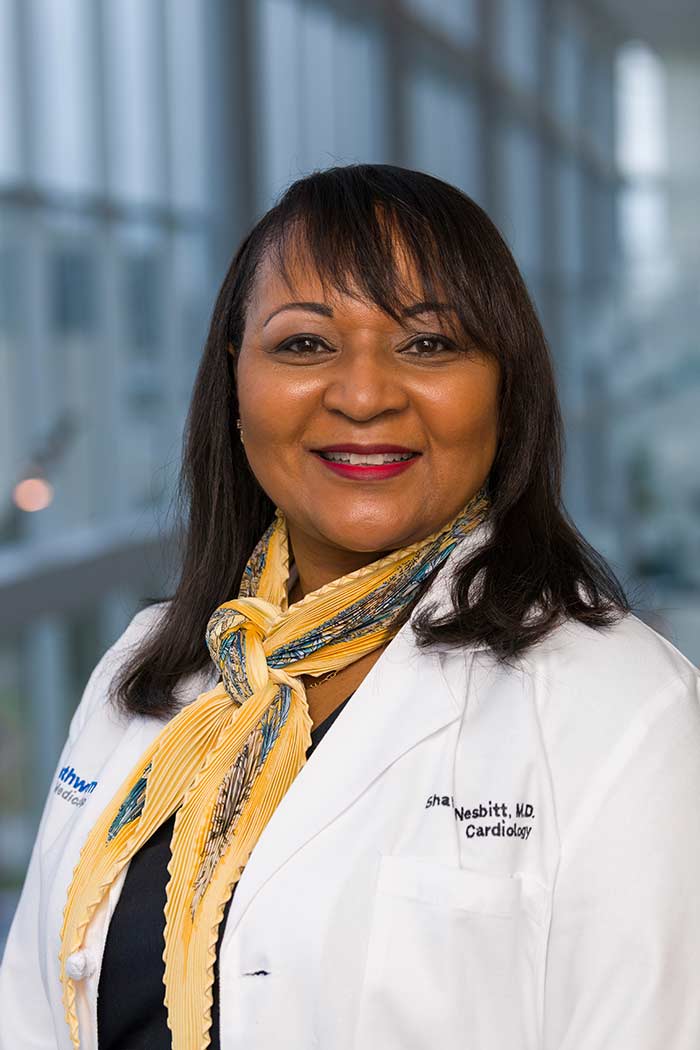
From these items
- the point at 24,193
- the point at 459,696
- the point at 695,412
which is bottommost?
the point at 695,412

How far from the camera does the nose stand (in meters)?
1.59

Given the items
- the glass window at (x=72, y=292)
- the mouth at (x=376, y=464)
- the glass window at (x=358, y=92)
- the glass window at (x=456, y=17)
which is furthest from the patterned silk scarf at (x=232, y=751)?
the glass window at (x=456, y=17)

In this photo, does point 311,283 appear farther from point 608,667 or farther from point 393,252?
point 608,667

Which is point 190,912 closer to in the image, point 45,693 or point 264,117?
point 45,693

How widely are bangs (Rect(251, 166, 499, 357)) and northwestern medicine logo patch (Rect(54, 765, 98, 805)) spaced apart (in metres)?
0.80

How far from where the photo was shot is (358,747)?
1.57 metres

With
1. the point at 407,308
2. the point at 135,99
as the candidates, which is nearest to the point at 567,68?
the point at 135,99

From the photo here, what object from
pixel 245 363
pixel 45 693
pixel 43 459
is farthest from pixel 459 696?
pixel 45 693

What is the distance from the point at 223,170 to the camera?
5832 mm

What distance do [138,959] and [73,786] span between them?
367 millimetres

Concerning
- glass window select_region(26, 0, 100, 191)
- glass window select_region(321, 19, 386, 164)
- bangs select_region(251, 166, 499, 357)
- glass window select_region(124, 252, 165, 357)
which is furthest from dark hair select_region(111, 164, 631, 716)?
glass window select_region(321, 19, 386, 164)

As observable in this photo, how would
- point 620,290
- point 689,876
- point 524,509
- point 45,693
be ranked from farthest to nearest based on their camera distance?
1. point 620,290
2. point 45,693
3. point 524,509
4. point 689,876

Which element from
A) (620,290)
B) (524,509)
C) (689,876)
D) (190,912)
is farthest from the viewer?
(620,290)

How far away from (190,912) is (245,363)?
71cm
